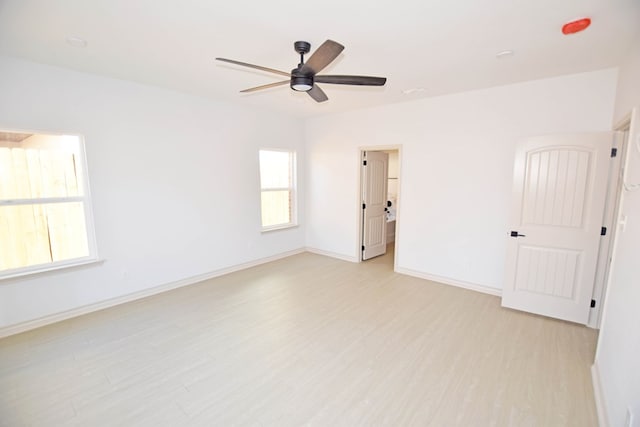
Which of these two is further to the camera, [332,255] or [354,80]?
[332,255]

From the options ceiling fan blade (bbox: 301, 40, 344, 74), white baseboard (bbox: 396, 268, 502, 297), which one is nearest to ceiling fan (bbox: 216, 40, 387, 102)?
ceiling fan blade (bbox: 301, 40, 344, 74)

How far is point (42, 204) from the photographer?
2977 mm

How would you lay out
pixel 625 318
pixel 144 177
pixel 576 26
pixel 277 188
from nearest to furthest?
1. pixel 625 318
2. pixel 576 26
3. pixel 144 177
4. pixel 277 188

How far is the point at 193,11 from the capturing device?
6.36ft

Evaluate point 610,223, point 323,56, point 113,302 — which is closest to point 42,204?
point 113,302


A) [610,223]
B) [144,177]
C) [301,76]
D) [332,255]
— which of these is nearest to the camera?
[301,76]

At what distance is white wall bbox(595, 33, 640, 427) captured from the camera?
1.53 m

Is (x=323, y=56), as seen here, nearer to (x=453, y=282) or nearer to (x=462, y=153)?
(x=462, y=153)

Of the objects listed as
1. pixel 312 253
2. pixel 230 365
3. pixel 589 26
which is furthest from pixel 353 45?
pixel 312 253

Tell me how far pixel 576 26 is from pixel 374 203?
366cm

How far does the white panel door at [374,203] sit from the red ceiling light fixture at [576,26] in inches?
123

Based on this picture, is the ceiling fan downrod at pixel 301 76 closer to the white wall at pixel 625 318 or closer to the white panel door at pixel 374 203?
the white wall at pixel 625 318

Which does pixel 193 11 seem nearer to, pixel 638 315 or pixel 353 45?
pixel 353 45

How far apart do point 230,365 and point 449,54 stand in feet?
11.2
